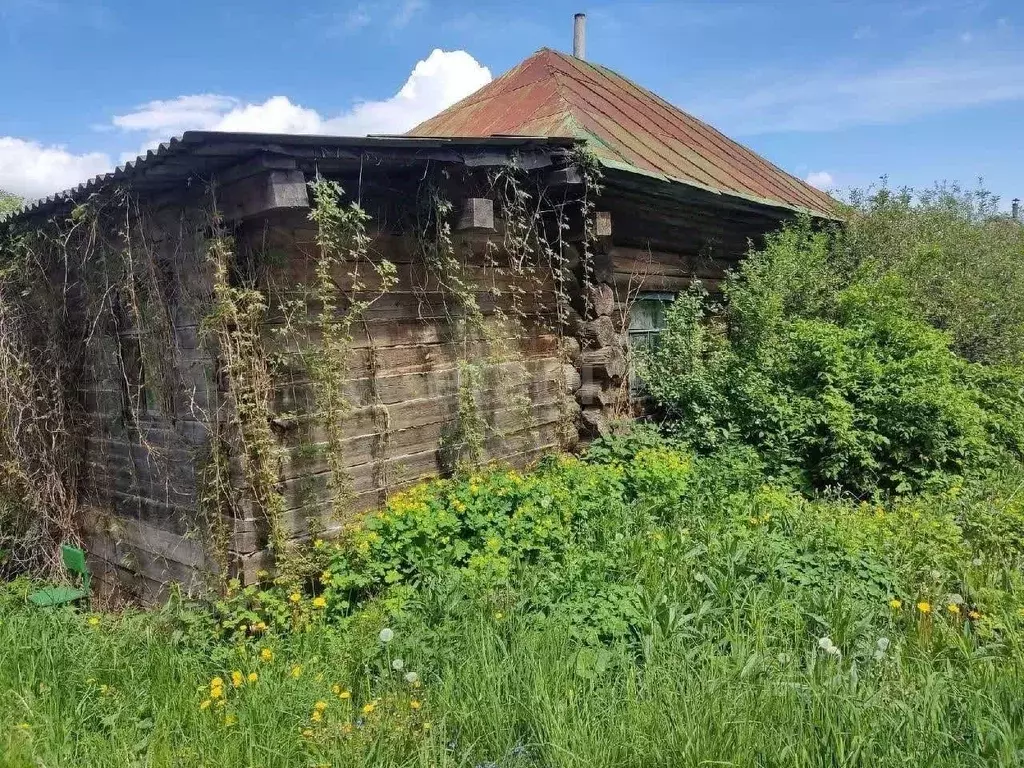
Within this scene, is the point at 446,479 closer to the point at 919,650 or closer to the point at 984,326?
the point at 919,650

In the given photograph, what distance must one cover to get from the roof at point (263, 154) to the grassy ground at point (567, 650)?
2331 mm

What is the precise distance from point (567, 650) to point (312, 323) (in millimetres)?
2558

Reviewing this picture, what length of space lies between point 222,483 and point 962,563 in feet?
15.3

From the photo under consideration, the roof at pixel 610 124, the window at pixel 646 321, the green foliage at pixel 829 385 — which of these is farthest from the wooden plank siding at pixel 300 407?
the green foliage at pixel 829 385

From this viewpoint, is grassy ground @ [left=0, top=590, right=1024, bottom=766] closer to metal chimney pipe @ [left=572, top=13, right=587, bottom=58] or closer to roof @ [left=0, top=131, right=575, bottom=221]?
roof @ [left=0, top=131, right=575, bottom=221]

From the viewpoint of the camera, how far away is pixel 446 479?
5.37m

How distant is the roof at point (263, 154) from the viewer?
3.78m

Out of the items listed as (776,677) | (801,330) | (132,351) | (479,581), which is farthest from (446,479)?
(801,330)

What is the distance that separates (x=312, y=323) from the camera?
4.43m

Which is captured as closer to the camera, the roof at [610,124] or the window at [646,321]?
the roof at [610,124]

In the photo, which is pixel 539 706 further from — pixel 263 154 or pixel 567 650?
pixel 263 154

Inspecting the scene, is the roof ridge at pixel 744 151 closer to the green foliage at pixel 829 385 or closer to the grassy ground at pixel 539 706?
the green foliage at pixel 829 385

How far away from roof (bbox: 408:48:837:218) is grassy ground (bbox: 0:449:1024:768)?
3.28 m

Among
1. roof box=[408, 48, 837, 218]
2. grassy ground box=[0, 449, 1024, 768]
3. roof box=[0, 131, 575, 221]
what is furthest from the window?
roof box=[0, 131, 575, 221]
